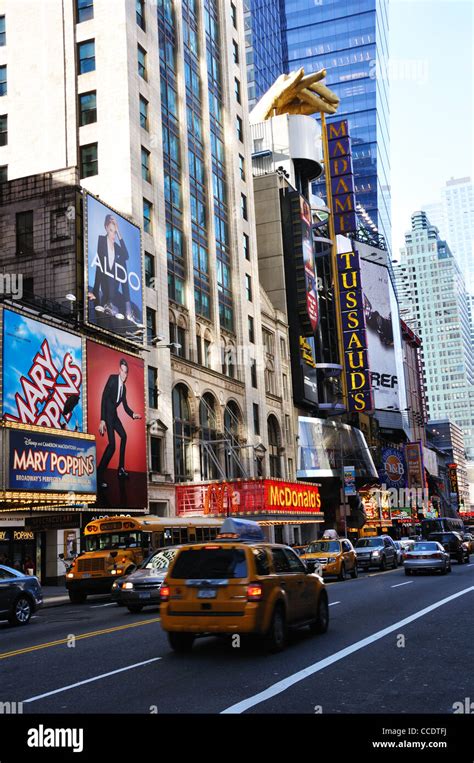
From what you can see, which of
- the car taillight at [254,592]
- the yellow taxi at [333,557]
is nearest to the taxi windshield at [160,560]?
the yellow taxi at [333,557]

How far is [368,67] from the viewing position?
597 ft

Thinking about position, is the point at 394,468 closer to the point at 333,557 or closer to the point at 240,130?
the point at 240,130

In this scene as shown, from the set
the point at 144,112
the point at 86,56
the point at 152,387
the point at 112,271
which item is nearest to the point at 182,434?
the point at 152,387

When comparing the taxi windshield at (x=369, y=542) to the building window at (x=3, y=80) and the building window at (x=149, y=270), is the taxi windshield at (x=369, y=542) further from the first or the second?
the building window at (x=3, y=80)

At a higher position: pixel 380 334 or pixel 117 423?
pixel 380 334

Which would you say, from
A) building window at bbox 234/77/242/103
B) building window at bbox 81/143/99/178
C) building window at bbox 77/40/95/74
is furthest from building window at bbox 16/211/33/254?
building window at bbox 234/77/242/103

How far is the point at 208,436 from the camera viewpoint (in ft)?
164

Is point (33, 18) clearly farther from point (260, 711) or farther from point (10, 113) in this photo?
point (260, 711)

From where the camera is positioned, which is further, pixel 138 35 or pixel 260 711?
pixel 138 35

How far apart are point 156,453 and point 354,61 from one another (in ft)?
540

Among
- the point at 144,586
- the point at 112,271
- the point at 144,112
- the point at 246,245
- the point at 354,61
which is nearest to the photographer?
the point at 144,586

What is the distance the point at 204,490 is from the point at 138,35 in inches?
1069

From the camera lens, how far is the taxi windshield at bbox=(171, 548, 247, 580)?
12203 millimetres
